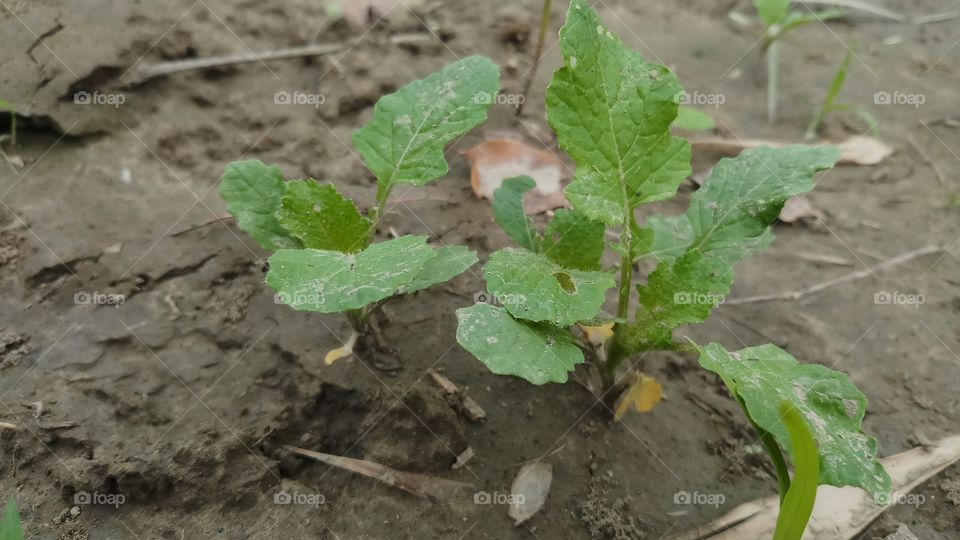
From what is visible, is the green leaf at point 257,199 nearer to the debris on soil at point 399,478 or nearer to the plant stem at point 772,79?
the debris on soil at point 399,478

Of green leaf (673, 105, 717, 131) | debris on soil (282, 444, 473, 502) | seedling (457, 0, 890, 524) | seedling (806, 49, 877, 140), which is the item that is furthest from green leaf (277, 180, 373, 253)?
seedling (806, 49, 877, 140)

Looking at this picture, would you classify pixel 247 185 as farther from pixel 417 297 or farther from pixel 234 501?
pixel 234 501

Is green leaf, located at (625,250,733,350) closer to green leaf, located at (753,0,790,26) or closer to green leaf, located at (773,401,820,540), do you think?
green leaf, located at (773,401,820,540)

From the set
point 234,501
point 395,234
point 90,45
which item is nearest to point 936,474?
point 395,234

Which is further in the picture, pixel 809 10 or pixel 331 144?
pixel 809 10

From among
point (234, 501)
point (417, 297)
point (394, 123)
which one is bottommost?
point (234, 501)

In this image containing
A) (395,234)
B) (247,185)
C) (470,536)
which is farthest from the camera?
(395,234)

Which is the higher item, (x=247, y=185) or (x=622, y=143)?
(x=622, y=143)

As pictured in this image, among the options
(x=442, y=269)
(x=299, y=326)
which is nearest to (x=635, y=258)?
(x=442, y=269)

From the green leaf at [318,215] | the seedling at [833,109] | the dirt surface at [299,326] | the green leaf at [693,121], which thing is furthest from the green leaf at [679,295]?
the seedling at [833,109]
